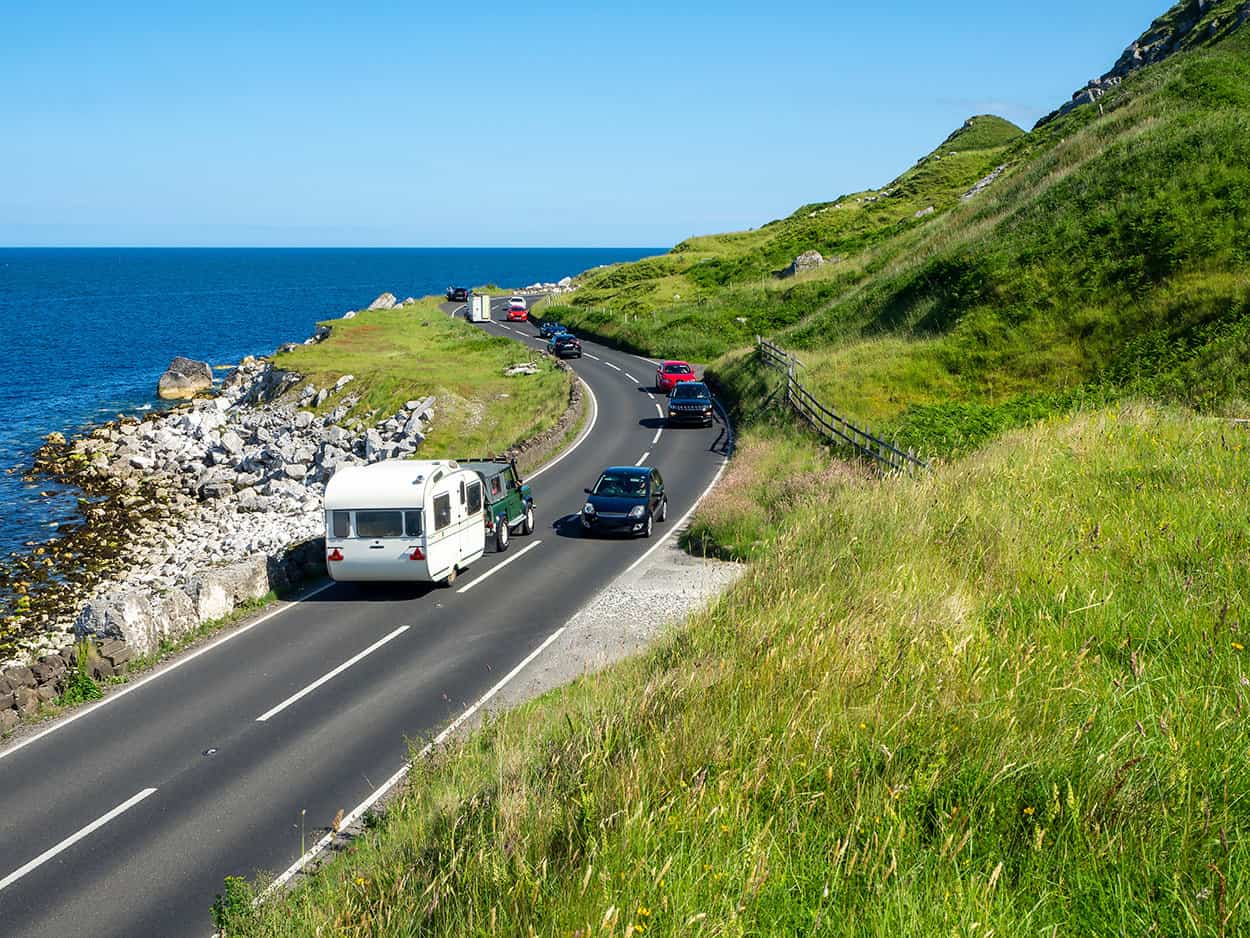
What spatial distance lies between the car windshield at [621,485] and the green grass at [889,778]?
1707 cm

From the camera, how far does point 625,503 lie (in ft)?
86.2

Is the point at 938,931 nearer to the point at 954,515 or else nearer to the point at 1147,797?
the point at 1147,797

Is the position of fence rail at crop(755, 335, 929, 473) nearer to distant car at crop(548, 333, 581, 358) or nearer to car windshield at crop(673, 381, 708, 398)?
car windshield at crop(673, 381, 708, 398)

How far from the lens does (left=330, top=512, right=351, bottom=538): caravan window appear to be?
795 inches

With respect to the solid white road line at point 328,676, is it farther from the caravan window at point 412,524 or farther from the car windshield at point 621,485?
the car windshield at point 621,485

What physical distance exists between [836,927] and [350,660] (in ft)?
46.5

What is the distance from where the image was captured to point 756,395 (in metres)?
44.9

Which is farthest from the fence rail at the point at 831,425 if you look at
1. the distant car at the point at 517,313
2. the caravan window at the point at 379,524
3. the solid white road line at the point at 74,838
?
the distant car at the point at 517,313

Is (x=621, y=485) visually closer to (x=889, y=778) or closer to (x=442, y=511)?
(x=442, y=511)

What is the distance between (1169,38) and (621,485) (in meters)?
87.9

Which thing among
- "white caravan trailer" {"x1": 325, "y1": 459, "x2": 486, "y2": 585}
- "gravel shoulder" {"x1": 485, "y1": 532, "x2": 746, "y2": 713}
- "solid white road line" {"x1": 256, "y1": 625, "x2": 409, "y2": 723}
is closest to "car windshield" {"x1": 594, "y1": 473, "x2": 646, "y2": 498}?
"gravel shoulder" {"x1": 485, "y1": 532, "x2": 746, "y2": 713}

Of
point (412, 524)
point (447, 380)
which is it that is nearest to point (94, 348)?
point (447, 380)

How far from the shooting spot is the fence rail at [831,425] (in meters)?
23.7

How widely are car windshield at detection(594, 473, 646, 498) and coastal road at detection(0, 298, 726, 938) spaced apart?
3103 millimetres
